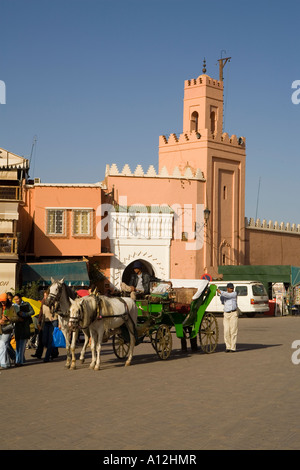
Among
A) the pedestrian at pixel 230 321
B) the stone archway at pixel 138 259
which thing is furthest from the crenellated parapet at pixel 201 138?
the pedestrian at pixel 230 321

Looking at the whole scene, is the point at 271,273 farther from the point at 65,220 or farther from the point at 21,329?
the point at 21,329

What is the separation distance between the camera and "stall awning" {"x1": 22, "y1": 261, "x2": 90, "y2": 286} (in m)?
32.8

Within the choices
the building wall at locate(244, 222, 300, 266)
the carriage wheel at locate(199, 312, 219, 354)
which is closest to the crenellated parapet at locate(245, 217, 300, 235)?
the building wall at locate(244, 222, 300, 266)

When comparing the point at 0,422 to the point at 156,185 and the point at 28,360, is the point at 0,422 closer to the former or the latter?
the point at 28,360

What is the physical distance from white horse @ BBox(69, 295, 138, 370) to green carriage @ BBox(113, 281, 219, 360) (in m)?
0.44

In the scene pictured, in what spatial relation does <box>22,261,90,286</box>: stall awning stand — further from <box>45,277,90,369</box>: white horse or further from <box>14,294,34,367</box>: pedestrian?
<box>45,277,90,369</box>: white horse

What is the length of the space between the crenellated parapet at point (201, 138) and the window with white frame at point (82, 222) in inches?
335

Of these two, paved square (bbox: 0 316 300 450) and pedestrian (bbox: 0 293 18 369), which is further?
pedestrian (bbox: 0 293 18 369)

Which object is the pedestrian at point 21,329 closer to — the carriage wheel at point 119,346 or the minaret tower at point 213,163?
the carriage wheel at point 119,346

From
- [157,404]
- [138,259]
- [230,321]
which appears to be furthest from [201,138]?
[157,404]

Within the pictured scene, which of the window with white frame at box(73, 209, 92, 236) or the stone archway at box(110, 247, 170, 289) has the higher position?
the window with white frame at box(73, 209, 92, 236)

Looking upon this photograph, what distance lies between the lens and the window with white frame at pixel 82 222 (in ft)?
Answer: 119

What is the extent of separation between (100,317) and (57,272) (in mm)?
19038

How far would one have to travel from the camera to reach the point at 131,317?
15266 millimetres
